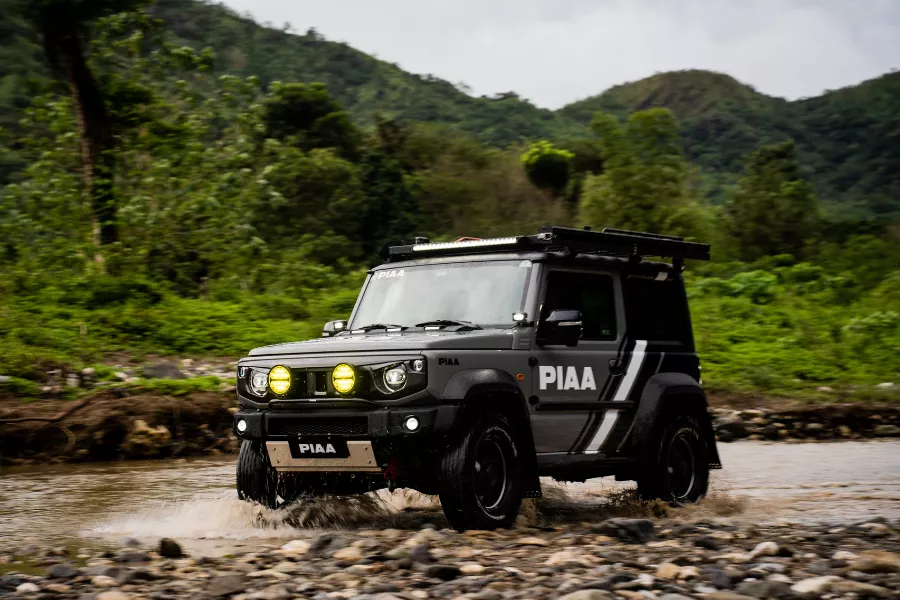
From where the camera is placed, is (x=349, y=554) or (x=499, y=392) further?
(x=499, y=392)

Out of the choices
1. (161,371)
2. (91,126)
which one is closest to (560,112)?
(91,126)

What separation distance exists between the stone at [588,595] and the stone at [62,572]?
2.53 meters

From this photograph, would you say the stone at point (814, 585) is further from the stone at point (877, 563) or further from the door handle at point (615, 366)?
the door handle at point (615, 366)

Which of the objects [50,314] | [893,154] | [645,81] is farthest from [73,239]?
[645,81]

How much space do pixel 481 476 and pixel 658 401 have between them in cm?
199

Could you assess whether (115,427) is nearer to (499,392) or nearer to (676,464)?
(676,464)

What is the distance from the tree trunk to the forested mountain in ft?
160

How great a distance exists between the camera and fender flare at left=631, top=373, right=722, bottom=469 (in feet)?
28.6

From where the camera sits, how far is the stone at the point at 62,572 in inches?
232

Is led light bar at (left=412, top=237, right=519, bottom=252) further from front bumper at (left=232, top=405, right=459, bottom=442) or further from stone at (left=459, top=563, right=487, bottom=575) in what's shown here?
stone at (left=459, top=563, right=487, bottom=575)

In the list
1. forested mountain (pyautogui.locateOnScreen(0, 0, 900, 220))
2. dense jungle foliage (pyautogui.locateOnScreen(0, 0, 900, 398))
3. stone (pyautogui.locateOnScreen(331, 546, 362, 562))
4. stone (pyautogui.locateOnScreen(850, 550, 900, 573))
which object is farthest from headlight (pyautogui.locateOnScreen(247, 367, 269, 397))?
forested mountain (pyautogui.locateOnScreen(0, 0, 900, 220))

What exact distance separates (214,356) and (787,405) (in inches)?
367

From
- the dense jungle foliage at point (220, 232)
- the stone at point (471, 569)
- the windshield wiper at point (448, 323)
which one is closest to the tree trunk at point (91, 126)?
the dense jungle foliage at point (220, 232)

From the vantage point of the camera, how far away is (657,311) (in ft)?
30.5
